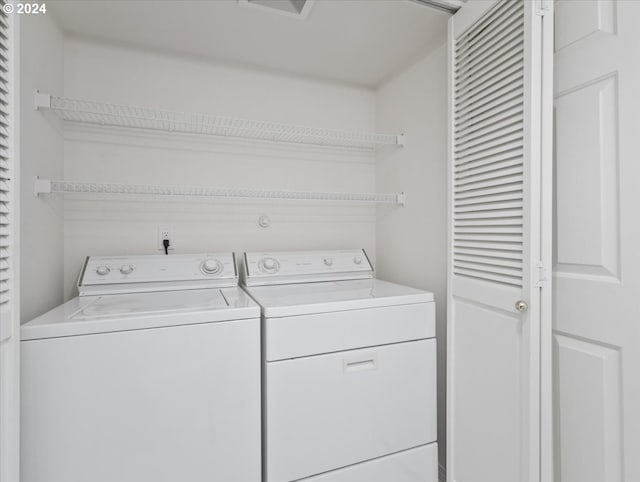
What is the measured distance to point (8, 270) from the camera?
1.01m

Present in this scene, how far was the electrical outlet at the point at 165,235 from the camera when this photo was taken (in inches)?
76.6

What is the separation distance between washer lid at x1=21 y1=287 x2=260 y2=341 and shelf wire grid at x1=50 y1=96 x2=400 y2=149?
0.85 m

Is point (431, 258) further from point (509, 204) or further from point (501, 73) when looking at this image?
point (501, 73)

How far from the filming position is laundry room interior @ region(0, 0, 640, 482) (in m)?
1.13

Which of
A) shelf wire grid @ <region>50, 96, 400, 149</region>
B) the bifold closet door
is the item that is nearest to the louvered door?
shelf wire grid @ <region>50, 96, 400, 149</region>

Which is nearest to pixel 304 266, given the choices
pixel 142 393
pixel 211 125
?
pixel 211 125

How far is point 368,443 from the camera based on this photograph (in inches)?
59.2

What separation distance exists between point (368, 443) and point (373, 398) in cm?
19

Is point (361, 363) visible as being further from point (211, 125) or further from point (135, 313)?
Answer: point (211, 125)

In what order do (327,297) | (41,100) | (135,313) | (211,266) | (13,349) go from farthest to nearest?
(211,266) → (327,297) → (41,100) → (135,313) → (13,349)

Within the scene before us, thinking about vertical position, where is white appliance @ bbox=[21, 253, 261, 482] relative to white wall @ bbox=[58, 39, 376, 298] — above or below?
below

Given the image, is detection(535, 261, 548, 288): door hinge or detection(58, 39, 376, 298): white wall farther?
detection(58, 39, 376, 298): white wall

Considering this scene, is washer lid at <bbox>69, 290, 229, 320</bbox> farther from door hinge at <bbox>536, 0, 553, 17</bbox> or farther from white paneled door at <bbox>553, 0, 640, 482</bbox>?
door hinge at <bbox>536, 0, 553, 17</bbox>

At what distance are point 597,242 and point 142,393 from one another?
159cm
